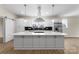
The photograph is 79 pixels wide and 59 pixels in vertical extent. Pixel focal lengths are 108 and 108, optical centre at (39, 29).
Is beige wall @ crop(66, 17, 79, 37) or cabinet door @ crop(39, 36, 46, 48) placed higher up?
beige wall @ crop(66, 17, 79, 37)

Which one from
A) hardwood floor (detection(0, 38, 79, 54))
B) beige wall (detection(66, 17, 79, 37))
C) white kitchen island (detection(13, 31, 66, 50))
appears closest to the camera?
hardwood floor (detection(0, 38, 79, 54))

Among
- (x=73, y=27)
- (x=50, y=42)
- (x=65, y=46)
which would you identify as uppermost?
(x=73, y=27)

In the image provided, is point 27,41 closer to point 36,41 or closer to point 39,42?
point 36,41

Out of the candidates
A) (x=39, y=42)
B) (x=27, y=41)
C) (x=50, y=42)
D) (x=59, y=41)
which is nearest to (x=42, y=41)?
(x=39, y=42)

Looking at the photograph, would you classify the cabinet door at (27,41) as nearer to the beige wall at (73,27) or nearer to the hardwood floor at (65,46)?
the hardwood floor at (65,46)

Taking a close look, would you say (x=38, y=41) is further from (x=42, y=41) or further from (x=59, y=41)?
(x=59, y=41)

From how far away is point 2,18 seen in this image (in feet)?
17.4

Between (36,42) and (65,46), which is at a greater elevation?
(36,42)

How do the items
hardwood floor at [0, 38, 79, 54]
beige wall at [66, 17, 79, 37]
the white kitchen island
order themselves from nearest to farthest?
hardwood floor at [0, 38, 79, 54] → beige wall at [66, 17, 79, 37] → the white kitchen island

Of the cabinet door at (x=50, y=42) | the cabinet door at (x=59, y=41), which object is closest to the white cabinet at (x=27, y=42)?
the cabinet door at (x=50, y=42)

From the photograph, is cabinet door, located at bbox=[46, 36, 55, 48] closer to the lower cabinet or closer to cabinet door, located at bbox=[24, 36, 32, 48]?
the lower cabinet

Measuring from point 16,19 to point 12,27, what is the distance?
1.41 ft

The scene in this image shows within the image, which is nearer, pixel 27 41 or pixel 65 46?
pixel 27 41

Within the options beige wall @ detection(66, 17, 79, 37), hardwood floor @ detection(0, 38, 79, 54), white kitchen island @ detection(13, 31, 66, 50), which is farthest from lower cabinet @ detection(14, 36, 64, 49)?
beige wall @ detection(66, 17, 79, 37)
